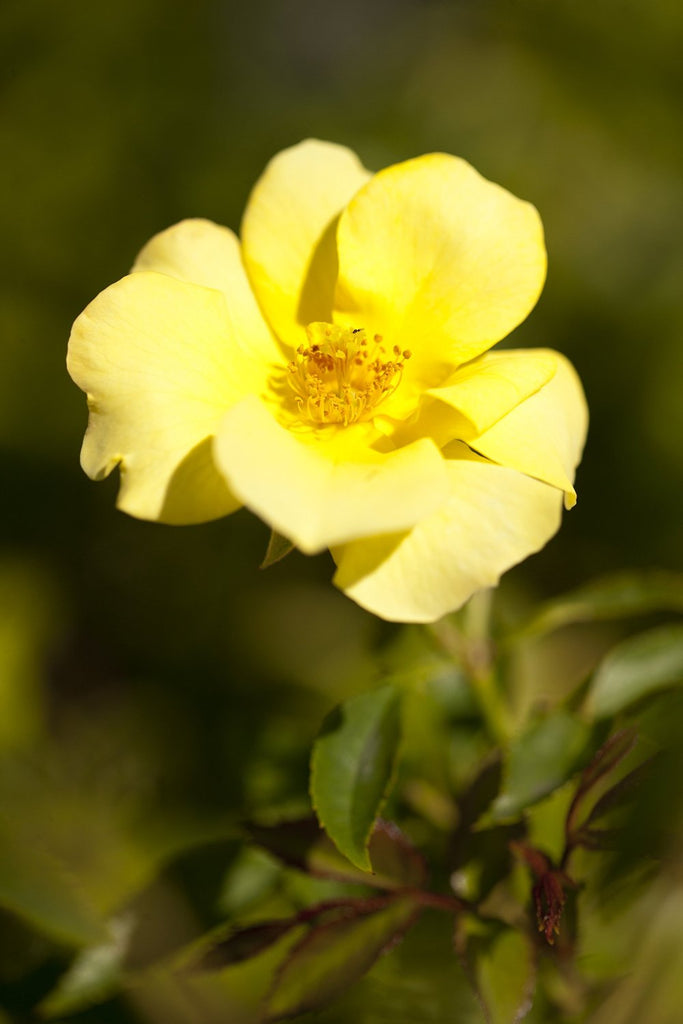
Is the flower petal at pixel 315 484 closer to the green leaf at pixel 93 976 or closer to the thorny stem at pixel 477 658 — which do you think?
the thorny stem at pixel 477 658

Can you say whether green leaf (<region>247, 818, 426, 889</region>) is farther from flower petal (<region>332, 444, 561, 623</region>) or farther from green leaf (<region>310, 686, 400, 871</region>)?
flower petal (<region>332, 444, 561, 623</region>)

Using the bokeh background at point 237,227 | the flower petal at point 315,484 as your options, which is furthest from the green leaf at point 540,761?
the bokeh background at point 237,227

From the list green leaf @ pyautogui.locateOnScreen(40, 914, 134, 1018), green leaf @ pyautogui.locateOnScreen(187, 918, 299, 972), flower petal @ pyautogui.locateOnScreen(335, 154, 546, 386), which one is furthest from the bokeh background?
flower petal @ pyautogui.locateOnScreen(335, 154, 546, 386)

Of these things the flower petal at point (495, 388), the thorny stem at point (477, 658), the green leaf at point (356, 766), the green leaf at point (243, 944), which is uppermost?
the flower petal at point (495, 388)

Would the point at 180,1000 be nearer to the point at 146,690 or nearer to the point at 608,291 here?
the point at 146,690

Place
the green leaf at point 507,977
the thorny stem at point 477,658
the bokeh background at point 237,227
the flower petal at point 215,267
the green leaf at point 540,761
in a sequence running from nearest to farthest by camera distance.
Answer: the green leaf at point 507,977 → the green leaf at point 540,761 → the flower petal at point 215,267 → the thorny stem at point 477,658 → the bokeh background at point 237,227

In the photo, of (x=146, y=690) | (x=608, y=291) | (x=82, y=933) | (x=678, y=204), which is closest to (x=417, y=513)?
(x=82, y=933)
